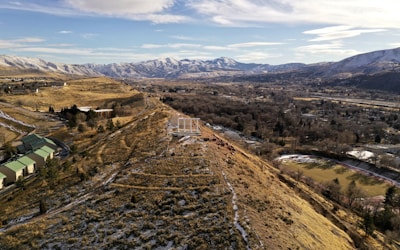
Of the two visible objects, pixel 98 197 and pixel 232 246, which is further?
pixel 98 197

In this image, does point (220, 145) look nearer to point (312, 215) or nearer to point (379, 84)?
point (312, 215)

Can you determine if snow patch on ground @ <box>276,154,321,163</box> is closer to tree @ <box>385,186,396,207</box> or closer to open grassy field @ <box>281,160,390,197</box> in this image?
open grassy field @ <box>281,160,390,197</box>

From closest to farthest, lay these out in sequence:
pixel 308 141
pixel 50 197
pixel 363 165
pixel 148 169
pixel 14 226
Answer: pixel 14 226
pixel 50 197
pixel 148 169
pixel 363 165
pixel 308 141

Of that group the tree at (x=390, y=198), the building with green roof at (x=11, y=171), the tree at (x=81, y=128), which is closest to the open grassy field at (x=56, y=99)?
the tree at (x=81, y=128)

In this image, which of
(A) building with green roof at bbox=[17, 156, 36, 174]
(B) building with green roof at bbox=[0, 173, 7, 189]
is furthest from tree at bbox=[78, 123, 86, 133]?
(B) building with green roof at bbox=[0, 173, 7, 189]

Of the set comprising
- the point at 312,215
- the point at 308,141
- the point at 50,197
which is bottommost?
the point at 308,141

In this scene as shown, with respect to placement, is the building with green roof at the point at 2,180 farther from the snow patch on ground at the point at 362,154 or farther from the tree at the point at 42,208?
the snow patch on ground at the point at 362,154

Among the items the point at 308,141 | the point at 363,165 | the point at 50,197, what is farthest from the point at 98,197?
the point at 308,141
